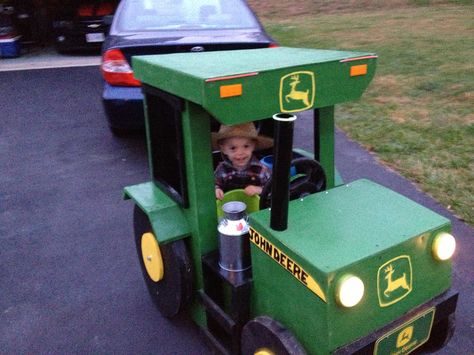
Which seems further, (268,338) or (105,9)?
(105,9)

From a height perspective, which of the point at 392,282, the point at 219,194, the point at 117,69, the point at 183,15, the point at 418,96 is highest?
the point at 183,15

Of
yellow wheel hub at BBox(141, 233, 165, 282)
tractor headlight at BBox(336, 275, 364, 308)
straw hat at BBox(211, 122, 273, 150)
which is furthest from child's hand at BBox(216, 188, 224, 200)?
tractor headlight at BBox(336, 275, 364, 308)

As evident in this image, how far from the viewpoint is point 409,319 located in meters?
1.86

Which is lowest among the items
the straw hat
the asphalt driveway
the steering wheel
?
the asphalt driveway

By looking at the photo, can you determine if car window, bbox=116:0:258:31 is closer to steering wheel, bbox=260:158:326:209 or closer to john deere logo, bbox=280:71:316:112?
steering wheel, bbox=260:158:326:209

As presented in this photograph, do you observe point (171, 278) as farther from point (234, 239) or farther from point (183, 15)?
point (183, 15)

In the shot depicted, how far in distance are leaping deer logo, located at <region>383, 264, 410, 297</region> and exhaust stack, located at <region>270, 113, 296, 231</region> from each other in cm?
42

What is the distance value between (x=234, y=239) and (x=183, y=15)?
368 cm

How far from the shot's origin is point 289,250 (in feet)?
5.72

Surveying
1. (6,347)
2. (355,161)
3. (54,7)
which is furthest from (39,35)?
(6,347)

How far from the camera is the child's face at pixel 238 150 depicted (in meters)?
2.49

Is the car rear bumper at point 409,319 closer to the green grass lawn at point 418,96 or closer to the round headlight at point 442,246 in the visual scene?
the round headlight at point 442,246

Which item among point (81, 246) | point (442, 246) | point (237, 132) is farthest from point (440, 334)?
point (81, 246)

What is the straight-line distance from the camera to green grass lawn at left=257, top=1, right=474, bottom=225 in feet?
14.4
